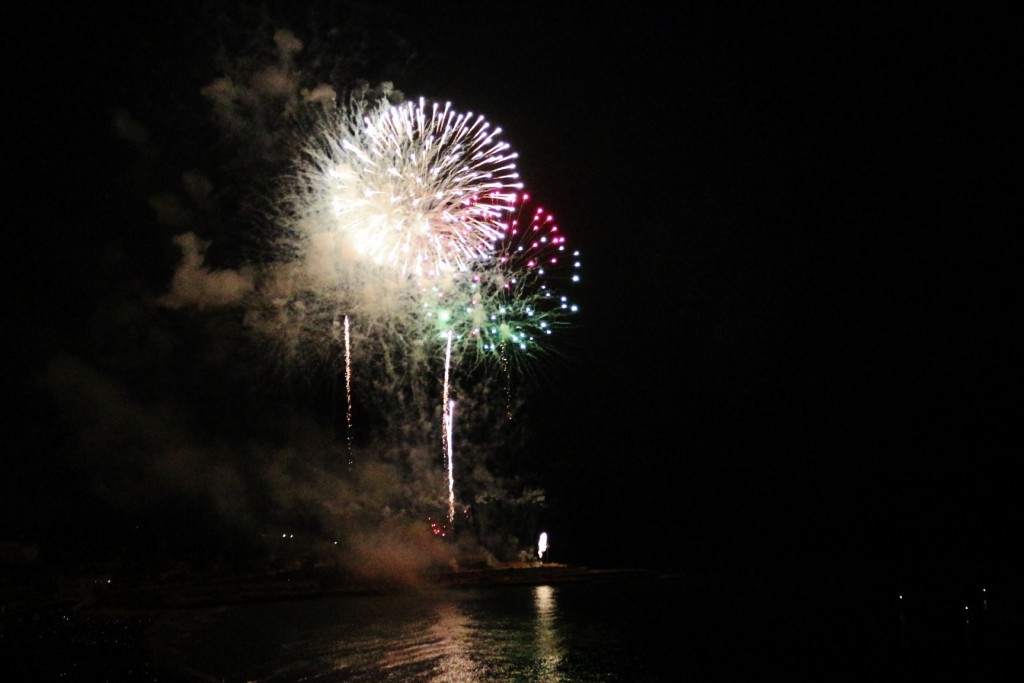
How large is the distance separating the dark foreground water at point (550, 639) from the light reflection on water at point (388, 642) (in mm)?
47

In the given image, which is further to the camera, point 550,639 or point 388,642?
point 550,639

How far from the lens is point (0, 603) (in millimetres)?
20281

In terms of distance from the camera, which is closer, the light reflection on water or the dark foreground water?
the light reflection on water

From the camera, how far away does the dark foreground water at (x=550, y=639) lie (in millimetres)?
13797

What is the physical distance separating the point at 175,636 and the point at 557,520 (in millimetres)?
29139

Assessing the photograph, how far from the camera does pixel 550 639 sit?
17375 mm

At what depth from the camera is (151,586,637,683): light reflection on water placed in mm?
13656

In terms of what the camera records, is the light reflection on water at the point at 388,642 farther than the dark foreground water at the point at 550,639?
No

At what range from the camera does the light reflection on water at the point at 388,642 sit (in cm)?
1366

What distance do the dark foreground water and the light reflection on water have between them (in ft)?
0.15

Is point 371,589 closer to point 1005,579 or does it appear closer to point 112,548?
point 112,548

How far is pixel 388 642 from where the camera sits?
16.7 meters

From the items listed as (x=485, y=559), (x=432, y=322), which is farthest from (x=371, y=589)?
(x=432, y=322)

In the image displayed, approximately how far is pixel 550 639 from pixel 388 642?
11.2ft
